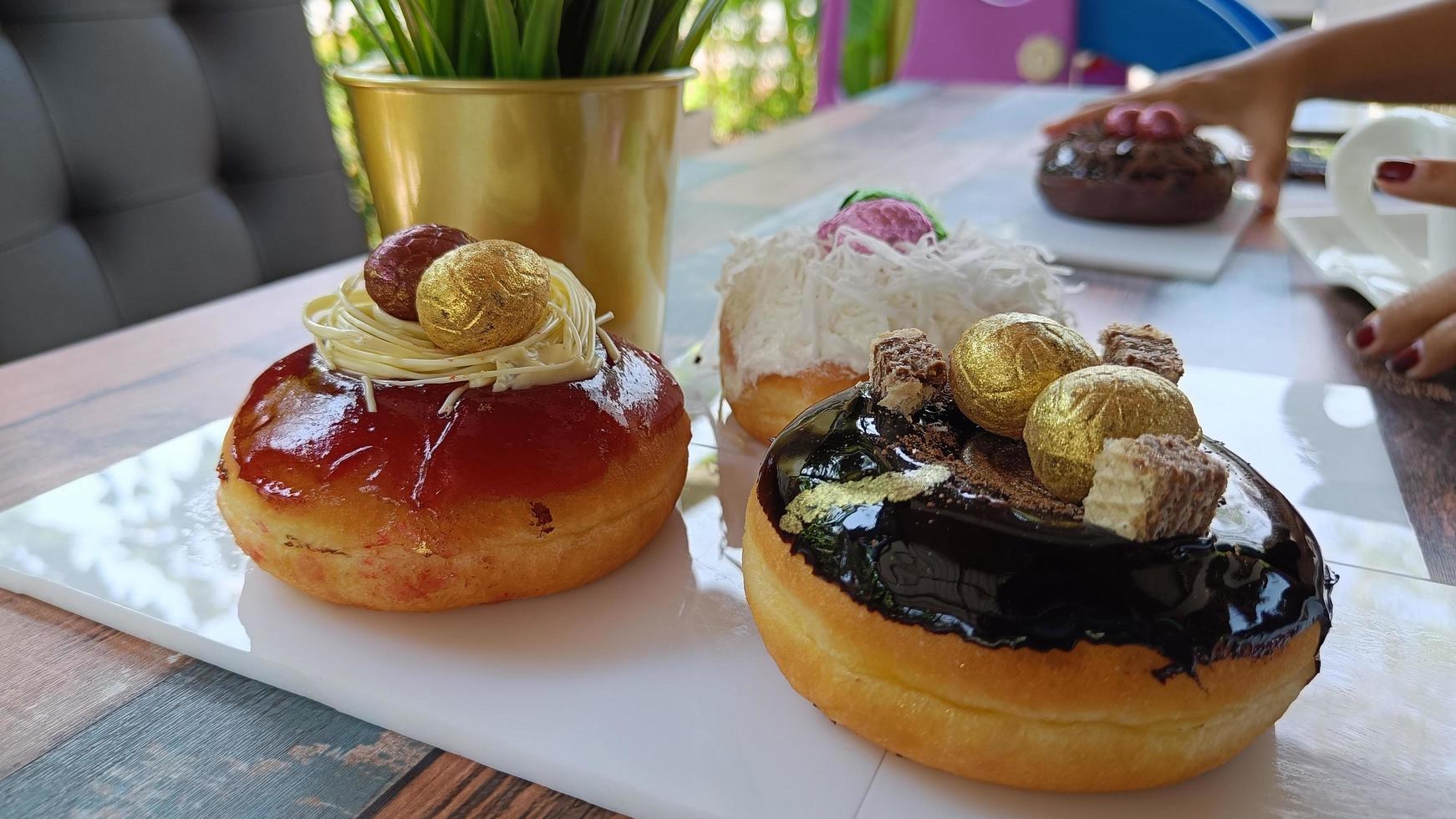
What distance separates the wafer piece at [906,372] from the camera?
1.80 ft

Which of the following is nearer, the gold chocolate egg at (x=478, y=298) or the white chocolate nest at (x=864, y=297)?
the gold chocolate egg at (x=478, y=298)

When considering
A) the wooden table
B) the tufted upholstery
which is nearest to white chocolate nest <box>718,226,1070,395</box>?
the wooden table

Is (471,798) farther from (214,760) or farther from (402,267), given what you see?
(402,267)

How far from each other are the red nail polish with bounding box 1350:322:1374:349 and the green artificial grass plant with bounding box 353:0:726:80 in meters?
0.71

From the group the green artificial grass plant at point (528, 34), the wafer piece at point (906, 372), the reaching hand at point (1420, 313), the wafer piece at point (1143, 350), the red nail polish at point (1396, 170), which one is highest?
the green artificial grass plant at point (528, 34)

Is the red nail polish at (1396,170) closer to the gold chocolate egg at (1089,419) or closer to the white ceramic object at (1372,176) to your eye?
the white ceramic object at (1372,176)

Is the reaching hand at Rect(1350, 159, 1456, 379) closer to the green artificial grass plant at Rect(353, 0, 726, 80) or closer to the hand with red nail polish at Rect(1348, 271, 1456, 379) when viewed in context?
the hand with red nail polish at Rect(1348, 271, 1456, 379)

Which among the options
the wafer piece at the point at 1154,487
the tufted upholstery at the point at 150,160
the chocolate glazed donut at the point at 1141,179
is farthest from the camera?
the chocolate glazed donut at the point at 1141,179

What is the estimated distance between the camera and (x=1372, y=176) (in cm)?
115

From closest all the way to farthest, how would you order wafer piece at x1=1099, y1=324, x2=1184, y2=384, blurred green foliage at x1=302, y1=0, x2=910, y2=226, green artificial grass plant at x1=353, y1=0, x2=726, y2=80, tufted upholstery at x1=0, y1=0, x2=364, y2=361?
wafer piece at x1=1099, y1=324, x2=1184, y2=384 < green artificial grass plant at x1=353, y1=0, x2=726, y2=80 < tufted upholstery at x1=0, y1=0, x2=364, y2=361 < blurred green foliage at x1=302, y1=0, x2=910, y2=226

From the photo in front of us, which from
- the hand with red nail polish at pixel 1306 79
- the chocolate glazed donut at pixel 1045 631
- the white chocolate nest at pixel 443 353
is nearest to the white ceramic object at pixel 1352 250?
the hand with red nail polish at pixel 1306 79

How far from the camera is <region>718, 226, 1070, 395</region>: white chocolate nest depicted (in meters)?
0.79

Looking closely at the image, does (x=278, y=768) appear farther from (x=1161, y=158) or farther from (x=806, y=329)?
Result: (x=1161, y=158)

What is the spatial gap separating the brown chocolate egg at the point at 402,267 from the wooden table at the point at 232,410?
0.24 metres
